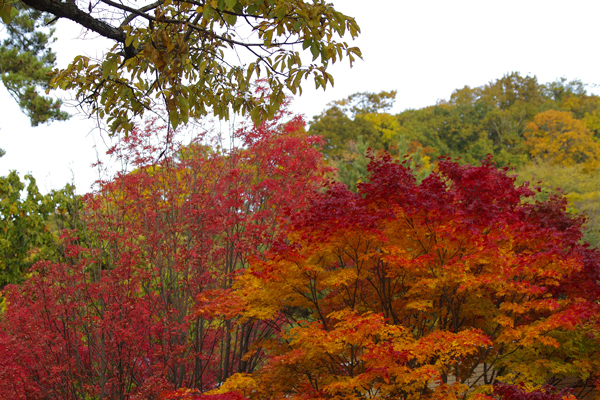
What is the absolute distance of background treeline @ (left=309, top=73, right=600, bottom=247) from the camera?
29031 millimetres

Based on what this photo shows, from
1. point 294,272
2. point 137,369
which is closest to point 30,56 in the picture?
point 137,369

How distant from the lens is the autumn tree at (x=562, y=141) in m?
31.4

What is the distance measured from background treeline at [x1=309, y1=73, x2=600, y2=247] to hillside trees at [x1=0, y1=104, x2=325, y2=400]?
59.3ft

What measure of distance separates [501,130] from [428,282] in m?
32.6

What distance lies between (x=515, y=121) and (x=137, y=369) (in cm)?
3406

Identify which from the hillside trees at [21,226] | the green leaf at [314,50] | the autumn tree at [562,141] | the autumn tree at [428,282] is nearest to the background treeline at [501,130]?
the autumn tree at [562,141]

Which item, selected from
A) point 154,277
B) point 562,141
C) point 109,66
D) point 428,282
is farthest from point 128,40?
point 562,141

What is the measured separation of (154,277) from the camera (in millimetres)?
7730

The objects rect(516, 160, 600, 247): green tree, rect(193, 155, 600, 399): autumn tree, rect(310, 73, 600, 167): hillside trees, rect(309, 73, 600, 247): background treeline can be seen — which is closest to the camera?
rect(193, 155, 600, 399): autumn tree

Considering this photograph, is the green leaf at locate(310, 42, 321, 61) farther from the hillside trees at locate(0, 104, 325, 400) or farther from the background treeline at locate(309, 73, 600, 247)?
the background treeline at locate(309, 73, 600, 247)

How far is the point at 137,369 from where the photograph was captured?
737 centimetres

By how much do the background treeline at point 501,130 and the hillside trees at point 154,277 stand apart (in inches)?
712

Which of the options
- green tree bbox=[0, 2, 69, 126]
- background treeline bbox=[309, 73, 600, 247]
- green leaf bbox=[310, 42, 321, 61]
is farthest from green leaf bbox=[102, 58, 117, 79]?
background treeline bbox=[309, 73, 600, 247]

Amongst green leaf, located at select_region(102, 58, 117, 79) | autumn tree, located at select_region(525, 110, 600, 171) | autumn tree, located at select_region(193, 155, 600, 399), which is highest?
autumn tree, located at select_region(525, 110, 600, 171)
